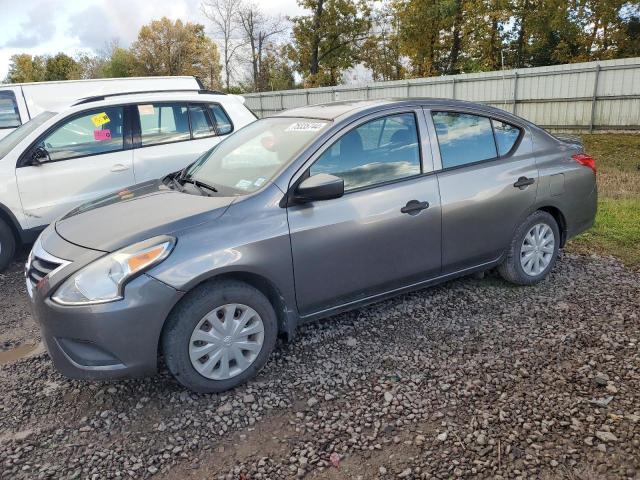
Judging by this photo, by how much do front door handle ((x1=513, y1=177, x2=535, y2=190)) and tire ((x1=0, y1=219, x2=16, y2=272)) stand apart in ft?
16.5

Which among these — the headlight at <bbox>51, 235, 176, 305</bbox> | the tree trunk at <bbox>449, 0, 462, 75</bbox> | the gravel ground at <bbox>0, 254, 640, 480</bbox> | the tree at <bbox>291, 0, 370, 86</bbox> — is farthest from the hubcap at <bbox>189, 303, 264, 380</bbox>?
the tree at <bbox>291, 0, 370, 86</bbox>

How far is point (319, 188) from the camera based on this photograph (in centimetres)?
313

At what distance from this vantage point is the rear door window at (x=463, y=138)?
3.92 m

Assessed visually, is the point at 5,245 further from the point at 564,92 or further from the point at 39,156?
the point at 564,92

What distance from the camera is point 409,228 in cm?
365

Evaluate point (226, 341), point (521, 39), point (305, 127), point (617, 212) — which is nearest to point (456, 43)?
point (521, 39)

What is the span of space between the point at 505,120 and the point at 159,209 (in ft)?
9.50

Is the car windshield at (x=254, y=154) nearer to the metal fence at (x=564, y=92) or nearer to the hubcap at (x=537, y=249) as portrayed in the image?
the hubcap at (x=537, y=249)

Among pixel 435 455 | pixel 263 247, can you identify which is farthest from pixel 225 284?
pixel 435 455

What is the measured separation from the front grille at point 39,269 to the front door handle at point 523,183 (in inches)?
133

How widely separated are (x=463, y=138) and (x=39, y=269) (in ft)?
10.2

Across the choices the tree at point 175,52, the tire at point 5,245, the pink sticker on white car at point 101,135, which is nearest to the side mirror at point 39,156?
the pink sticker on white car at point 101,135

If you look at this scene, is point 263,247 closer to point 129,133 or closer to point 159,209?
point 159,209

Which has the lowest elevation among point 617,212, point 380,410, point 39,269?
point 617,212
